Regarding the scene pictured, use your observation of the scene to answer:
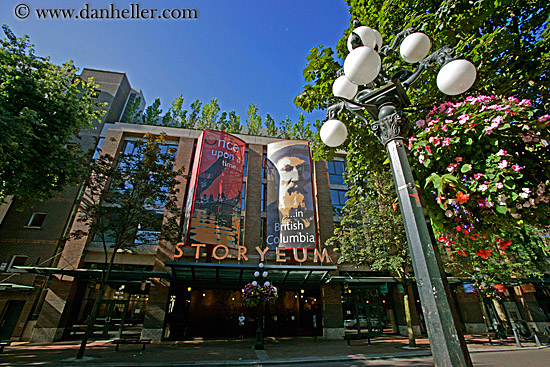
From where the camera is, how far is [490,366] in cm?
955

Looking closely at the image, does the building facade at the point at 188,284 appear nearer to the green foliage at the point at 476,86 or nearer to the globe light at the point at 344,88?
the green foliage at the point at 476,86

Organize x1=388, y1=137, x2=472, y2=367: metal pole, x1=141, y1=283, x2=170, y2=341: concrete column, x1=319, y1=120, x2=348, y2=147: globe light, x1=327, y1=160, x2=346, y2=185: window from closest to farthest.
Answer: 1. x1=388, y1=137, x2=472, y2=367: metal pole
2. x1=319, y1=120, x2=348, y2=147: globe light
3. x1=141, y1=283, x2=170, y2=341: concrete column
4. x1=327, y1=160, x2=346, y2=185: window

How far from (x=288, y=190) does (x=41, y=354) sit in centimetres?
1773

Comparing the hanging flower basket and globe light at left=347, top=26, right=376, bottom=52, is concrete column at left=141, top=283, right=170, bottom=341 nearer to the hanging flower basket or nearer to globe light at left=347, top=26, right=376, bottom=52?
the hanging flower basket

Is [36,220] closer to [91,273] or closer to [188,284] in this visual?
[91,273]

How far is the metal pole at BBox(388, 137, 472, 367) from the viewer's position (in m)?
1.98

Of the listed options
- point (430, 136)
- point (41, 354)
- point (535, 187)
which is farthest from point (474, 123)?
point (41, 354)

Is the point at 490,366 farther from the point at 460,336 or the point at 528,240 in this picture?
the point at 528,240

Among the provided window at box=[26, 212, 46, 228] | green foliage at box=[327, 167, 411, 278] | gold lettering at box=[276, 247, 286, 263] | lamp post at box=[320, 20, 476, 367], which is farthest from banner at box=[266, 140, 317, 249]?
window at box=[26, 212, 46, 228]

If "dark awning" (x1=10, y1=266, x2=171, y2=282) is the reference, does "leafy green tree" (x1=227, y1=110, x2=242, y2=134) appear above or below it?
above

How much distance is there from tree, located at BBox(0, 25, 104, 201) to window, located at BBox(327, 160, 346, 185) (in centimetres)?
2052

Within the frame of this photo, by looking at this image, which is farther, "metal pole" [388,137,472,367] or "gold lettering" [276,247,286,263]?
"gold lettering" [276,247,286,263]

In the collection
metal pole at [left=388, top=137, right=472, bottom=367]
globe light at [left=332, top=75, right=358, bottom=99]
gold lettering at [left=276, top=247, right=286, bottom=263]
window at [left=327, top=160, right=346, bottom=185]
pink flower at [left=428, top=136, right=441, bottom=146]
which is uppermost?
window at [left=327, top=160, right=346, bottom=185]

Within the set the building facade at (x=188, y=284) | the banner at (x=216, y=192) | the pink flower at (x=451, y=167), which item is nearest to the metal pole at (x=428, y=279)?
the pink flower at (x=451, y=167)
